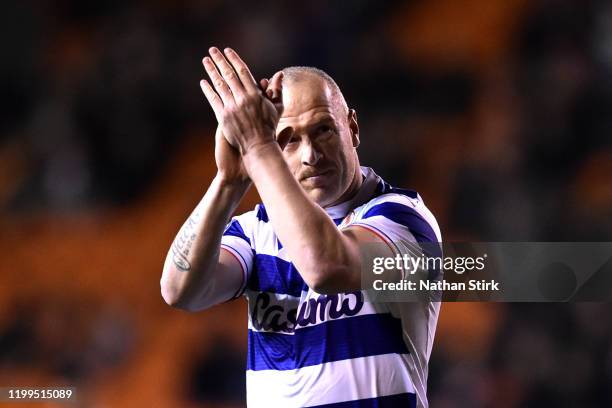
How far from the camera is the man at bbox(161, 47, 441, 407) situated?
1718 millimetres

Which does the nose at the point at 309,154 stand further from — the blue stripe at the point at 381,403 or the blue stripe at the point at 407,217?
the blue stripe at the point at 381,403

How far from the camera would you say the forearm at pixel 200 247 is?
1.87 metres

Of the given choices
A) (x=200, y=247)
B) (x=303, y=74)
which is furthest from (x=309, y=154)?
(x=200, y=247)

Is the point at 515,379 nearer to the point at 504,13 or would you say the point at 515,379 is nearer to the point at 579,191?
the point at 579,191

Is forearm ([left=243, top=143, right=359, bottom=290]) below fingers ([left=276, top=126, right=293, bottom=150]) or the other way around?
below

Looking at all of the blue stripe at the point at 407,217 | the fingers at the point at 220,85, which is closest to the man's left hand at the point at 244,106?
the fingers at the point at 220,85

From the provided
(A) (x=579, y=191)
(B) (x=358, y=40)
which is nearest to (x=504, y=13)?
(B) (x=358, y=40)

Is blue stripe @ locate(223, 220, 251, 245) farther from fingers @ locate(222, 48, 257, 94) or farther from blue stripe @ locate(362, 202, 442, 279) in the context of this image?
fingers @ locate(222, 48, 257, 94)

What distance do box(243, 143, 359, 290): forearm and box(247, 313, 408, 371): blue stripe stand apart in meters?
0.27

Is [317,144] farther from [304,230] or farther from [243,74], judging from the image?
[304,230]

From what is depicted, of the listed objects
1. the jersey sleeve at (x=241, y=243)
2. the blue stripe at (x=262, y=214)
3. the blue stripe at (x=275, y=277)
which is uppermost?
the blue stripe at (x=262, y=214)

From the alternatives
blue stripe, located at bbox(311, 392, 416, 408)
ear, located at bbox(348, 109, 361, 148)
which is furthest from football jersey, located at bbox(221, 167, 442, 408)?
ear, located at bbox(348, 109, 361, 148)

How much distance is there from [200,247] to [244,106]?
0.35 metres

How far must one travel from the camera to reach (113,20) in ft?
18.0
